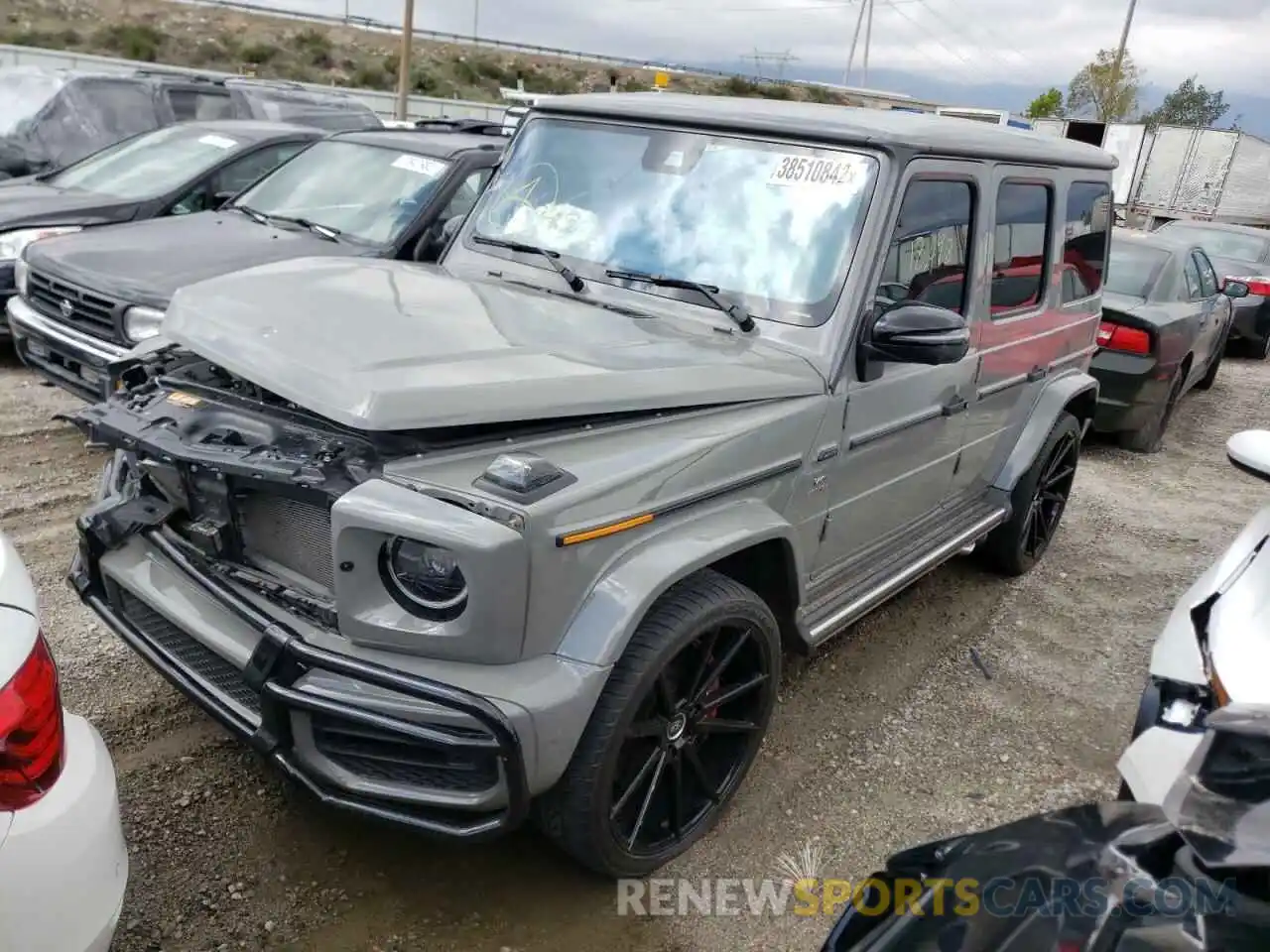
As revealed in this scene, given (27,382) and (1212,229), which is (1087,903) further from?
(1212,229)

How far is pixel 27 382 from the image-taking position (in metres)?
6.27

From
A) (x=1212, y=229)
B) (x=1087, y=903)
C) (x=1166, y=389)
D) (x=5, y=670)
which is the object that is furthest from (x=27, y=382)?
(x=1212, y=229)

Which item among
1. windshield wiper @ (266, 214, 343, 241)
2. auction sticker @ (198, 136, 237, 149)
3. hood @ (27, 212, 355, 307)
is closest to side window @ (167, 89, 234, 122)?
auction sticker @ (198, 136, 237, 149)

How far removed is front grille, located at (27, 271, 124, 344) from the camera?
502cm

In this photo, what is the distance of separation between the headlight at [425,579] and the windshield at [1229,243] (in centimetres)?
1320

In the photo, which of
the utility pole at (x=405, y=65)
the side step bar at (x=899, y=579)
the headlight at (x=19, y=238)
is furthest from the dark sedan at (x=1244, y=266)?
the utility pole at (x=405, y=65)

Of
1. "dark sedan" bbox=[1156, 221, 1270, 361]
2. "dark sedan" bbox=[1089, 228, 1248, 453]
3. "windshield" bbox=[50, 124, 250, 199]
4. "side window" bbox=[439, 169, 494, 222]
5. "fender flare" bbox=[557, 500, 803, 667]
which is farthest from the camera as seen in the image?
"dark sedan" bbox=[1156, 221, 1270, 361]

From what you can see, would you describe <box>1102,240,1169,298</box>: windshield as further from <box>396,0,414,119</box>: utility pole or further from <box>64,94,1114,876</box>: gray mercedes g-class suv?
<box>396,0,414,119</box>: utility pole

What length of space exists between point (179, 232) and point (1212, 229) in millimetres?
12933

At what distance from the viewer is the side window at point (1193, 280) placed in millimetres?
8102

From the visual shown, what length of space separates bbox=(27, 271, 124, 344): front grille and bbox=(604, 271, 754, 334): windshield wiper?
3.06 m

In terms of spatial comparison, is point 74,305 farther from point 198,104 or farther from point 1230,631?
point 198,104

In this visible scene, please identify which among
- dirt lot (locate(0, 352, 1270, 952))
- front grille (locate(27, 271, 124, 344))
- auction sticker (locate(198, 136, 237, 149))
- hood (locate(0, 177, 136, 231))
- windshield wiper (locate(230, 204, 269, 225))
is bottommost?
dirt lot (locate(0, 352, 1270, 952))

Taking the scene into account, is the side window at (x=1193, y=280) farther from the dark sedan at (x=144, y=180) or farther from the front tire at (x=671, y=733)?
the dark sedan at (x=144, y=180)
